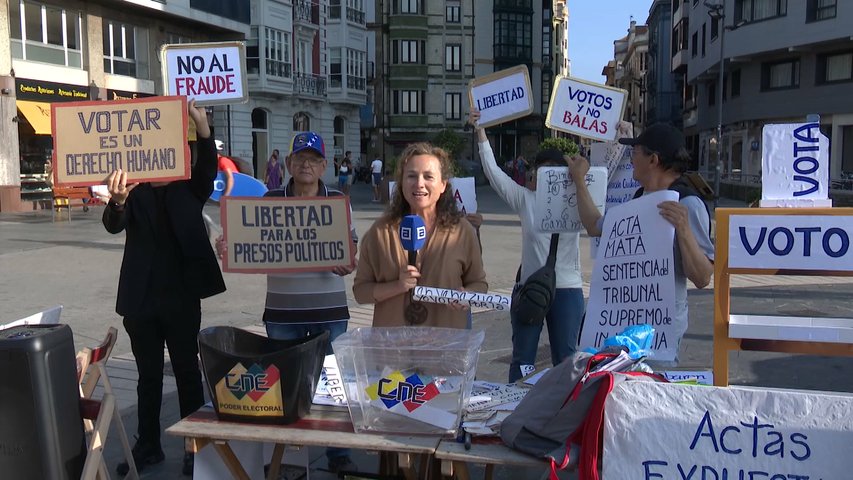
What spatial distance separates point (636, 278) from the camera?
364 cm

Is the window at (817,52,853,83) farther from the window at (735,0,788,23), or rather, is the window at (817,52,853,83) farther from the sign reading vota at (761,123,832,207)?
the sign reading vota at (761,123,832,207)

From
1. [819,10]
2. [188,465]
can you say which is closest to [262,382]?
[188,465]

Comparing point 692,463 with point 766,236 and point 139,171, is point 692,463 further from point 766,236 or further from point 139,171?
point 139,171

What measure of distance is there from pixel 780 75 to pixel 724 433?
40079 millimetres

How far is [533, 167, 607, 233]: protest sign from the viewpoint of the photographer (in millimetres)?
4344

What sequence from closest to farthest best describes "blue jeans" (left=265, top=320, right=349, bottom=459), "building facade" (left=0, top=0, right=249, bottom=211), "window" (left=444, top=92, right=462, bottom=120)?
"blue jeans" (left=265, top=320, right=349, bottom=459), "building facade" (left=0, top=0, right=249, bottom=211), "window" (left=444, top=92, right=462, bottom=120)

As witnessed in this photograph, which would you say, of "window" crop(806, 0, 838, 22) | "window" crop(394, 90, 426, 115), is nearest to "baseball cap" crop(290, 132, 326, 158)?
"window" crop(806, 0, 838, 22)

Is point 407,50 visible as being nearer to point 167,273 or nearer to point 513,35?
Result: point 513,35

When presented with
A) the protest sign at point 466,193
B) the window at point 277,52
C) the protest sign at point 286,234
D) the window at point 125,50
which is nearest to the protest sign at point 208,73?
the protest sign at point 286,234

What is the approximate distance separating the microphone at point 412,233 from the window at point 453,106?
5154 centimetres

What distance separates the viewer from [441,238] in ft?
11.9

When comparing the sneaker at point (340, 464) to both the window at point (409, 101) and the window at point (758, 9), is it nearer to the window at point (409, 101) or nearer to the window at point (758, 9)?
the window at point (758, 9)

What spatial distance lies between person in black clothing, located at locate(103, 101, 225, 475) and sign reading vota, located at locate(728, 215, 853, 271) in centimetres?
269

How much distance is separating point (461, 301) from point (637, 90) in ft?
362
